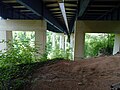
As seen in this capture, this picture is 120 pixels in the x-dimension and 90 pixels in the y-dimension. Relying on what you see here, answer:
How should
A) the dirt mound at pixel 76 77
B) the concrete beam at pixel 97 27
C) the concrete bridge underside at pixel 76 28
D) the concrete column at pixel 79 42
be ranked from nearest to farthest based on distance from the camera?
the dirt mound at pixel 76 77 → the concrete bridge underside at pixel 76 28 → the concrete beam at pixel 97 27 → the concrete column at pixel 79 42

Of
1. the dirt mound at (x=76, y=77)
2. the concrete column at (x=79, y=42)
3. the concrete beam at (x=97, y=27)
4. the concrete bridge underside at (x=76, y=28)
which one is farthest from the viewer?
the concrete column at (x=79, y=42)

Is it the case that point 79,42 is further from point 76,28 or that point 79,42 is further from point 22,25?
point 22,25

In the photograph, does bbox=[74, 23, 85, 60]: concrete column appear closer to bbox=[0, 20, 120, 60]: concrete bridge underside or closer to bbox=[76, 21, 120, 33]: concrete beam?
bbox=[0, 20, 120, 60]: concrete bridge underside

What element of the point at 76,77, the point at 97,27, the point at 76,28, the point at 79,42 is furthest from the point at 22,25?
the point at 76,77

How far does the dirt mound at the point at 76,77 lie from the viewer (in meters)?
2.62

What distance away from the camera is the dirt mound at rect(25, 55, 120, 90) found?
2.62 meters

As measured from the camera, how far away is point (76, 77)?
9.90ft

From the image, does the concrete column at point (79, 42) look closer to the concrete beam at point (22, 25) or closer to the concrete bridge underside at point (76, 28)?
the concrete bridge underside at point (76, 28)

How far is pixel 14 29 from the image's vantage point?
37.1 feet

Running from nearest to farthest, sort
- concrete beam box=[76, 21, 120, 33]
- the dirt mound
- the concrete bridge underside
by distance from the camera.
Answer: the dirt mound, the concrete bridge underside, concrete beam box=[76, 21, 120, 33]

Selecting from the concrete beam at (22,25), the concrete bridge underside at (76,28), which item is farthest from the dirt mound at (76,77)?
the concrete beam at (22,25)

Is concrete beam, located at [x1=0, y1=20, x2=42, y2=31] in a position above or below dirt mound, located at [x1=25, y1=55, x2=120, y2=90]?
above

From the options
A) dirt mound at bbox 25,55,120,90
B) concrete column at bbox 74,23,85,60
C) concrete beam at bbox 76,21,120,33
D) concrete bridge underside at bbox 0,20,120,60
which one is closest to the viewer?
dirt mound at bbox 25,55,120,90

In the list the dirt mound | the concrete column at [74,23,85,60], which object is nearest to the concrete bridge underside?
the concrete column at [74,23,85,60]
